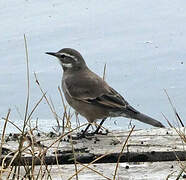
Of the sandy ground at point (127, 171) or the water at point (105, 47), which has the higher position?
the sandy ground at point (127, 171)

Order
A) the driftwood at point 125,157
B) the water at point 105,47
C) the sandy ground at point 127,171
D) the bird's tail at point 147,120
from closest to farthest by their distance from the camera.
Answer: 1. the sandy ground at point 127,171
2. the driftwood at point 125,157
3. the bird's tail at point 147,120
4. the water at point 105,47

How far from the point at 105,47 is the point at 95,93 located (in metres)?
2.27

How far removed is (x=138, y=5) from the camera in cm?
1272

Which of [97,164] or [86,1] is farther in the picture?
[86,1]

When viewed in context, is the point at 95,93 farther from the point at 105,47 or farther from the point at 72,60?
the point at 105,47

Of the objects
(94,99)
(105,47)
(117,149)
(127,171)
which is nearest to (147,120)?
(94,99)

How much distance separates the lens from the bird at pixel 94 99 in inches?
346

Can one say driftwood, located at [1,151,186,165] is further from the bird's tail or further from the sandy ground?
the bird's tail

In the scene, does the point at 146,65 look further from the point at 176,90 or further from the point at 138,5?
the point at 138,5

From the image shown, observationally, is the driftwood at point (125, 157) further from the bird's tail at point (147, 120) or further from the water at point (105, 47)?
the water at point (105, 47)

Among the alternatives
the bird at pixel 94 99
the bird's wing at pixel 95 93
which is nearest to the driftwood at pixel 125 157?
the bird at pixel 94 99

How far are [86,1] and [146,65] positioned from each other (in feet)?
9.75

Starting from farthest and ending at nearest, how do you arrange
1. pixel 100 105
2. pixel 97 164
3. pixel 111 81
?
pixel 111 81 → pixel 100 105 → pixel 97 164

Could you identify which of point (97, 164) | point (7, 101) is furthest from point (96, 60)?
point (97, 164)
